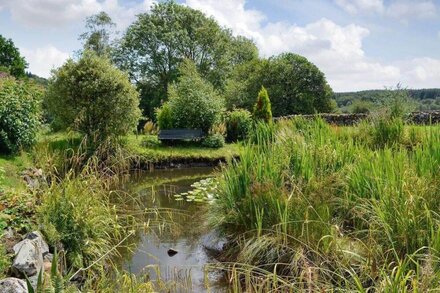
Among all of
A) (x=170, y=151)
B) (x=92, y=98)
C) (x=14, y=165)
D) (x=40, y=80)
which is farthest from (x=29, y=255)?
(x=40, y=80)

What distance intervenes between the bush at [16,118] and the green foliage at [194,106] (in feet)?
21.6

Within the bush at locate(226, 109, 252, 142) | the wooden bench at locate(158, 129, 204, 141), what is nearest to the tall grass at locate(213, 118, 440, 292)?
the wooden bench at locate(158, 129, 204, 141)

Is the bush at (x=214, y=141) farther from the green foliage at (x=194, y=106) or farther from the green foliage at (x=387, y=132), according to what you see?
the green foliage at (x=387, y=132)

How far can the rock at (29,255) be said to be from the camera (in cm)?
385

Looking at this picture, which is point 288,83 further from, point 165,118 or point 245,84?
point 165,118

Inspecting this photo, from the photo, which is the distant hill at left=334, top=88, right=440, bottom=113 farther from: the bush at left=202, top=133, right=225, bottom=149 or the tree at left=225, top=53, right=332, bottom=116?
the bush at left=202, top=133, right=225, bottom=149

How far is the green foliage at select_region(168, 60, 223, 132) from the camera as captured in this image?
16.3 metres

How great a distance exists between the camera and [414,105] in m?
14.3

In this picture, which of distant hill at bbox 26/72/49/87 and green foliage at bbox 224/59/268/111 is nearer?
distant hill at bbox 26/72/49/87

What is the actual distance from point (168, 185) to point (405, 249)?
25.3ft

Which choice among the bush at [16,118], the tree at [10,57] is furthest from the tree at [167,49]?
the bush at [16,118]

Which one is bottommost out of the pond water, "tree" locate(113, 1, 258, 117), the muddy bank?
the pond water

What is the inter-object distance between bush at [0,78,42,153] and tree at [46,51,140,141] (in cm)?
250

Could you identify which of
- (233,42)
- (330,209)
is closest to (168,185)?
(330,209)
